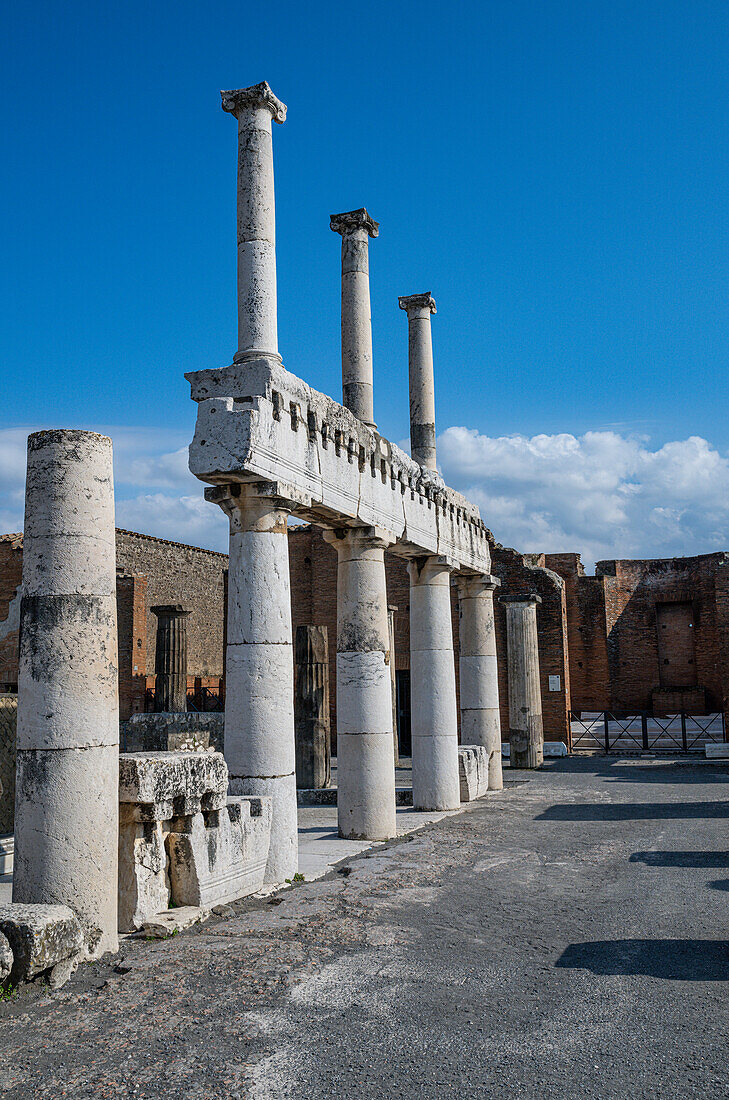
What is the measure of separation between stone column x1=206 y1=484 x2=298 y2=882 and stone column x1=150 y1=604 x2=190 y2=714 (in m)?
15.5

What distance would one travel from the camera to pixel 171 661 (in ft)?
75.5

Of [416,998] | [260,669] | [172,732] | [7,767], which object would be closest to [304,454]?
[260,669]

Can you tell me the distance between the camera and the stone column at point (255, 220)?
27.0ft

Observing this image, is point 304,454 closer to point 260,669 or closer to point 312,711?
point 260,669

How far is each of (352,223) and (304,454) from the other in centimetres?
372

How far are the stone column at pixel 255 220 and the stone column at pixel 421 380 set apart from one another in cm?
485

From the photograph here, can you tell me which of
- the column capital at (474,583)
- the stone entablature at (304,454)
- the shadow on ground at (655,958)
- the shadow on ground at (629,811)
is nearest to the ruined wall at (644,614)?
the column capital at (474,583)

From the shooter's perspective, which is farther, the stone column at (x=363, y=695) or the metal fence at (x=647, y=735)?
the metal fence at (x=647, y=735)

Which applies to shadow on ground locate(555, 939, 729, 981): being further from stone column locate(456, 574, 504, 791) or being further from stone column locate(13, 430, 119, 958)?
stone column locate(456, 574, 504, 791)

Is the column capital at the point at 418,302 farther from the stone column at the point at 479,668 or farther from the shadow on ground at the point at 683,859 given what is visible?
the shadow on ground at the point at 683,859

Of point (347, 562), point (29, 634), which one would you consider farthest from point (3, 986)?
point (347, 562)

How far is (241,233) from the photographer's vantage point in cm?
837

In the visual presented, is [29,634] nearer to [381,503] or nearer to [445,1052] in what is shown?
[445,1052]

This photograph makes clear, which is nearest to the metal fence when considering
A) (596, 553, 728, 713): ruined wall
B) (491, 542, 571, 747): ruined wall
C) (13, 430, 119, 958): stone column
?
(491, 542, 571, 747): ruined wall
